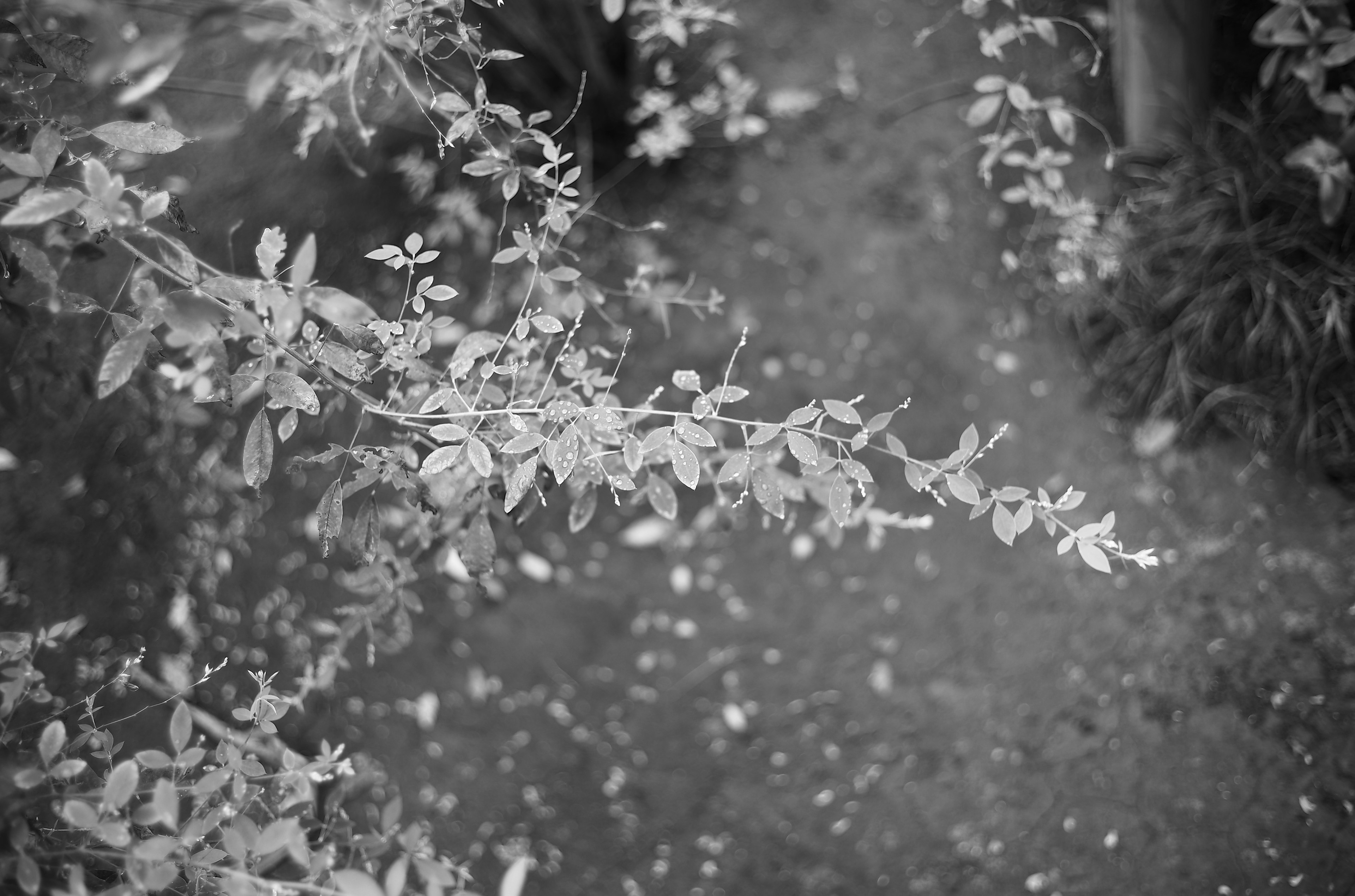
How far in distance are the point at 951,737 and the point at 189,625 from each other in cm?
229

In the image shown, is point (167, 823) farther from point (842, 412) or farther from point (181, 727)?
point (842, 412)

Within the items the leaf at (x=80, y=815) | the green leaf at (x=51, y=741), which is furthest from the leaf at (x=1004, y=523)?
the green leaf at (x=51, y=741)

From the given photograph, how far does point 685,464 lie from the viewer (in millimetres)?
1138

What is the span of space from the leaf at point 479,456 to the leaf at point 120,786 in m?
0.56

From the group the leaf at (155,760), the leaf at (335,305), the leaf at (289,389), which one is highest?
the leaf at (335,305)

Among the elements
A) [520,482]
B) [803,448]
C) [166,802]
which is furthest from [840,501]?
[166,802]

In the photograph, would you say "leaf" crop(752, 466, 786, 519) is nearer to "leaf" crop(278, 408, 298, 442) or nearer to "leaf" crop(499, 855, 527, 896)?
"leaf" crop(499, 855, 527, 896)

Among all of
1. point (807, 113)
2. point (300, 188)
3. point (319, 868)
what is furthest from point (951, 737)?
point (300, 188)

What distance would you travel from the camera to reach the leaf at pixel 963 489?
1127 millimetres

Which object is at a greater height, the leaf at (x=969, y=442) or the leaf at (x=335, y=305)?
the leaf at (x=335, y=305)

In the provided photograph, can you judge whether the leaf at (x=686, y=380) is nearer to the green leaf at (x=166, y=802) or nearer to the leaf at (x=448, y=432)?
the leaf at (x=448, y=432)

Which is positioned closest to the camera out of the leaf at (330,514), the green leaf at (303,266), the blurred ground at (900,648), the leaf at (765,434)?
the green leaf at (303,266)

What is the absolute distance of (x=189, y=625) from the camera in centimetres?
239

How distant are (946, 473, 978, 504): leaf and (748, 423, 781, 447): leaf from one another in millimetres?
266
